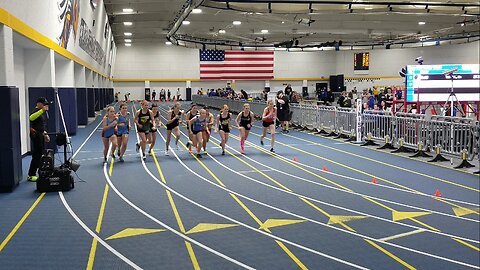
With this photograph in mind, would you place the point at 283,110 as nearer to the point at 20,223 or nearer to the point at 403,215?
the point at 403,215

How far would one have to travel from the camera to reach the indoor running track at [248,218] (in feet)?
19.7

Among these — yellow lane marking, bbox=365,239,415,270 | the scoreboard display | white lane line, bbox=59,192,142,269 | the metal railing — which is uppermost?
the scoreboard display

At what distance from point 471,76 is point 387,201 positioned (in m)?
9.25

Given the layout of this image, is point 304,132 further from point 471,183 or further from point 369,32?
point 369,32

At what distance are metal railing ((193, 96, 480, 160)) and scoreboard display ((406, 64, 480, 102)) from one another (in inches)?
56.5

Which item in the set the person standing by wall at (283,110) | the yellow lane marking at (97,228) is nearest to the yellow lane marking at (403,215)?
the yellow lane marking at (97,228)

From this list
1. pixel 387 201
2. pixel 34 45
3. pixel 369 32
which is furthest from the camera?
pixel 369 32

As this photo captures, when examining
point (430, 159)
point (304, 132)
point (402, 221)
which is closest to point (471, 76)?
point (430, 159)

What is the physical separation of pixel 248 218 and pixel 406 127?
353 inches

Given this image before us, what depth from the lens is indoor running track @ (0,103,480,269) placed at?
236 inches

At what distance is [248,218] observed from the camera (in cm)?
778

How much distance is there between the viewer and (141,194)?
376 inches

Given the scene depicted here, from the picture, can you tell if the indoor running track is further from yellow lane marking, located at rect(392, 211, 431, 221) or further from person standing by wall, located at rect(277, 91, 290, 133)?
person standing by wall, located at rect(277, 91, 290, 133)

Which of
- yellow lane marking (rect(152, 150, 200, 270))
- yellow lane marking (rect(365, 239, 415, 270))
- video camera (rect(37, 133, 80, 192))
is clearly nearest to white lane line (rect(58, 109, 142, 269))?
video camera (rect(37, 133, 80, 192))
